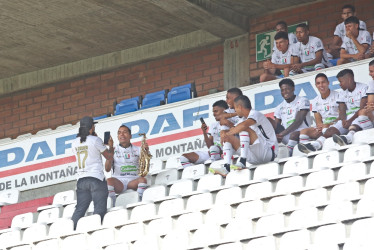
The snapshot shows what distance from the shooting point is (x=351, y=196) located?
31.2ft

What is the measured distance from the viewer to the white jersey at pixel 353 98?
1203 centimetres

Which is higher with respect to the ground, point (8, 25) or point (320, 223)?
point (8, 25)

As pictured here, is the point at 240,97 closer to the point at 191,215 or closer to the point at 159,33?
the point at 191,215

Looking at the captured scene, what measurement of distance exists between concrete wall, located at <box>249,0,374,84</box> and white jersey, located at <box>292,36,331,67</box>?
1177 millimetres

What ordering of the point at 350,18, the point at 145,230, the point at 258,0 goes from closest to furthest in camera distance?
the point at 145,230 → the point at 350,18 → the point at 258,0

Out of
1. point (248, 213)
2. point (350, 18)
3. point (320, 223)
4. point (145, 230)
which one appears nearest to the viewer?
point (320, 223)

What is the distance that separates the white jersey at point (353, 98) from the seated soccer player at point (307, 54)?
1577mm

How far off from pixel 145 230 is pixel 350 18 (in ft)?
13.7

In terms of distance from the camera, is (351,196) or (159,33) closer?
(351,196)

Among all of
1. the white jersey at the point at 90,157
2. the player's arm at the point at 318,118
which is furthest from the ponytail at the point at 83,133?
the player's arm at the point at 318,118

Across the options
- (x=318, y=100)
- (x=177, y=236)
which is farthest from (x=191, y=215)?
(x=318, y=100)

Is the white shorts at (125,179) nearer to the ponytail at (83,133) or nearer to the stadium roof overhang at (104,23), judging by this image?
the ponytail at (83,133)

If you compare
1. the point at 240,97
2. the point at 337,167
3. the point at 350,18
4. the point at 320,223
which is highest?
the point at 350,18

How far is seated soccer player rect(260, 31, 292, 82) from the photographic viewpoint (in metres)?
13.7
